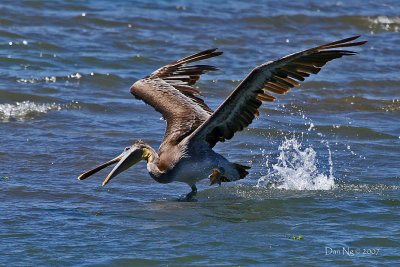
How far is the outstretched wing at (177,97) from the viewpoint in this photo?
296 inches

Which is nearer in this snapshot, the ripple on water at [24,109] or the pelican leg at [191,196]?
the pelican leg at [191,196]

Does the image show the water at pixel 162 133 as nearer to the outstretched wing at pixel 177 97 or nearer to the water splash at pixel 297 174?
the water splash at pixel 297 174

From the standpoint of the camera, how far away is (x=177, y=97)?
26.3 feet

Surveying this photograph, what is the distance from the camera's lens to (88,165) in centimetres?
820

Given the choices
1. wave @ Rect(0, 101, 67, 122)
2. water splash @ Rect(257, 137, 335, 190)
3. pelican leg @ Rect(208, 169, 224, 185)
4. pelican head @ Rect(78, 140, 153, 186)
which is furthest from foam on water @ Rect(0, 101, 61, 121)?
pelican leg @ Rect(208, 169, 224, 185)

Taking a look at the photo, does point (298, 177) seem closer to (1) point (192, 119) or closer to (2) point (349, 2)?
(1) point (192, 119)

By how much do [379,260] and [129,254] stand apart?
1.89 metres

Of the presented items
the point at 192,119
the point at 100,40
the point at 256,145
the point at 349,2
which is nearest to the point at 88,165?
the point at 192,119

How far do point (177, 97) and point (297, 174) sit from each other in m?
1.56

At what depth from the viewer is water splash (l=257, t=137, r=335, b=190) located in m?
7.59

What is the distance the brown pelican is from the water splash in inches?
26.2

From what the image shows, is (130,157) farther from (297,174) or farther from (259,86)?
(297,174)

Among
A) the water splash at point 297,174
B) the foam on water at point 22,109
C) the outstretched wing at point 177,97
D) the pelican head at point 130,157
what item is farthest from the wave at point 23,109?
the water splash at point 297,174

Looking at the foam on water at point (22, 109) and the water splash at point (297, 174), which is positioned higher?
the foam on water at point (22, 109)
